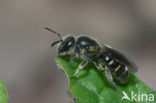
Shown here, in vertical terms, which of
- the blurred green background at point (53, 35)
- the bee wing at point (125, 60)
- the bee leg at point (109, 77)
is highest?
the bee wing at point (125, 60)

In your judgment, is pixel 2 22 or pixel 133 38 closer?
pixel 133 38

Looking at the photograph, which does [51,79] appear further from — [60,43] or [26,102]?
[60,43]

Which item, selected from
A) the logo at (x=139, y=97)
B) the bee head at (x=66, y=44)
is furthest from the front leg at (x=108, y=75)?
the bee head at (x=66, y=44)

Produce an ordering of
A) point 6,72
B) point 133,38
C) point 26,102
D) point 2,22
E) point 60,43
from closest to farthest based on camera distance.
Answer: point 60,43 < point 26,102 < point 6,72 < point 133,38 < point 2,22

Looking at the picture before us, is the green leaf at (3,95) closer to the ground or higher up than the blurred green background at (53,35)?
higher up

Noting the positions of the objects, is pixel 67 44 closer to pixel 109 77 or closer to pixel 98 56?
pixel 98 56

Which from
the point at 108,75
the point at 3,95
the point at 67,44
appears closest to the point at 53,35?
the point at 67,44

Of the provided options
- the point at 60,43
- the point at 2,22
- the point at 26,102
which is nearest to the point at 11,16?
the point at 2,22

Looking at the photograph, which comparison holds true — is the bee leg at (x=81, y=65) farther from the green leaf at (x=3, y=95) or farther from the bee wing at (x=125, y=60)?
the green leaf at (x=3, y=95)
